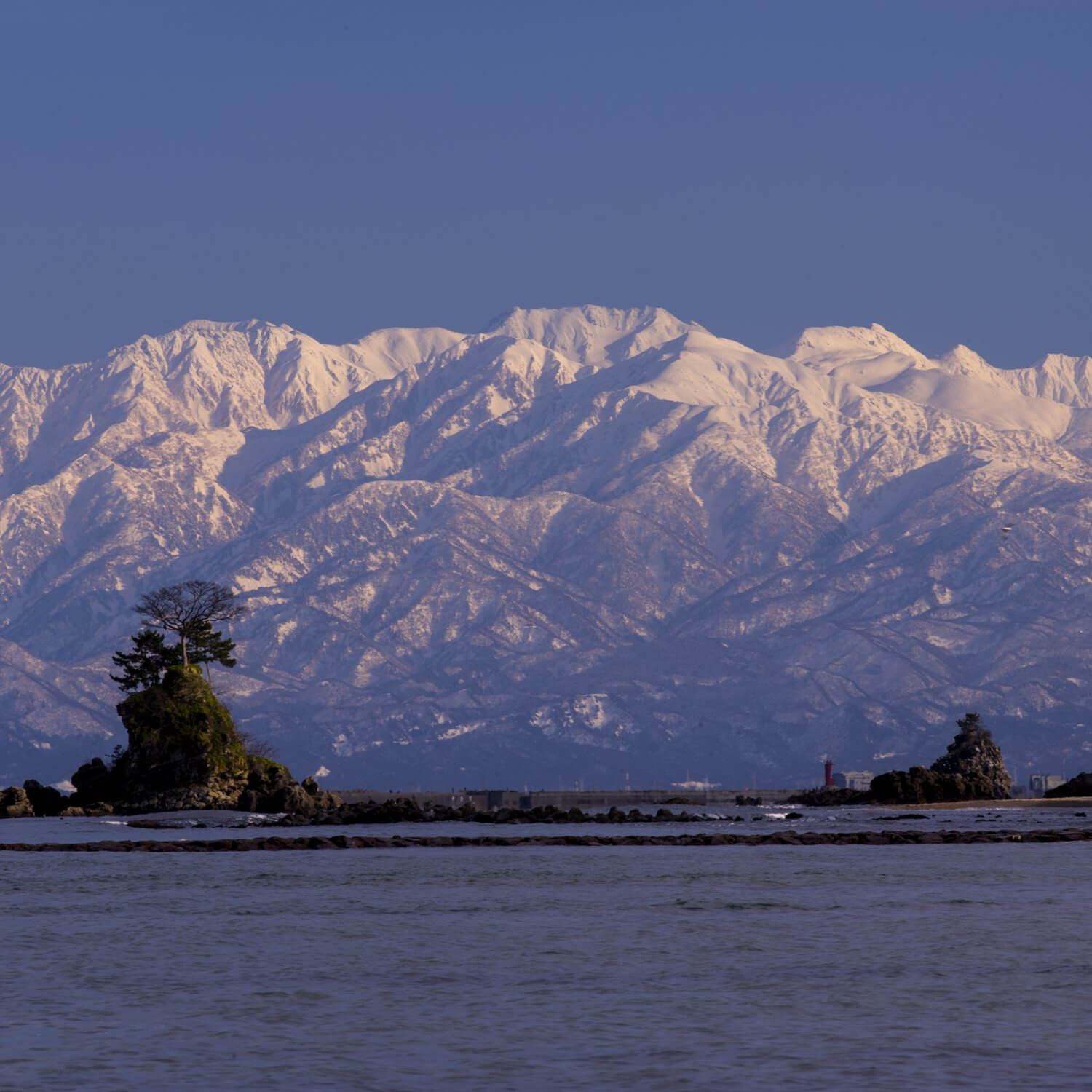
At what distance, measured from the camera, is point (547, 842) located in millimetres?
111375

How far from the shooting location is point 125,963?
4534 centimetres

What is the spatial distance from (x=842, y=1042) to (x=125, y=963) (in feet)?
65.0

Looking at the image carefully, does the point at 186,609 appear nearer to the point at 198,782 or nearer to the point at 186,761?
the point at 186,761

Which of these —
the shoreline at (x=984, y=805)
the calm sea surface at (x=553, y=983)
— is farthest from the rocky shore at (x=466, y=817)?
the calm sea surface at (x=553, y=983)

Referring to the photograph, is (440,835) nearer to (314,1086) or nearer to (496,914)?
(496,914)

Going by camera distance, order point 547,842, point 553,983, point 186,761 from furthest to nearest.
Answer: point 186,761 → point 547,842 → point 553,983

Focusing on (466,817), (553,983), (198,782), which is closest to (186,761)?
(198,782)

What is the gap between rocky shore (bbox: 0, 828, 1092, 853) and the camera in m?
102

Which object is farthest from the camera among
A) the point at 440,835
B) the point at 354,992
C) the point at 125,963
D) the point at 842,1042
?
A: the point at 440,835

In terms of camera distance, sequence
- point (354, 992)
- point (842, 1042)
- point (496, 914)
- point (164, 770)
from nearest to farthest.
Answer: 1. point (842, 1042)
2. point (354, 992)
3. point (496, 914)
4. point (164, 770)

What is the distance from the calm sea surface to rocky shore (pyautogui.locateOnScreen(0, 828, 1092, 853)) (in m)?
26.9

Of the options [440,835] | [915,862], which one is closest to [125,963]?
[915,862]

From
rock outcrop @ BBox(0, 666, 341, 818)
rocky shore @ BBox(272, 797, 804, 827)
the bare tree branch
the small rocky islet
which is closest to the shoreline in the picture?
rocky shore @ BBox(272, 797, 804, 827)

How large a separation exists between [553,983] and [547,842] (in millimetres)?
71087
